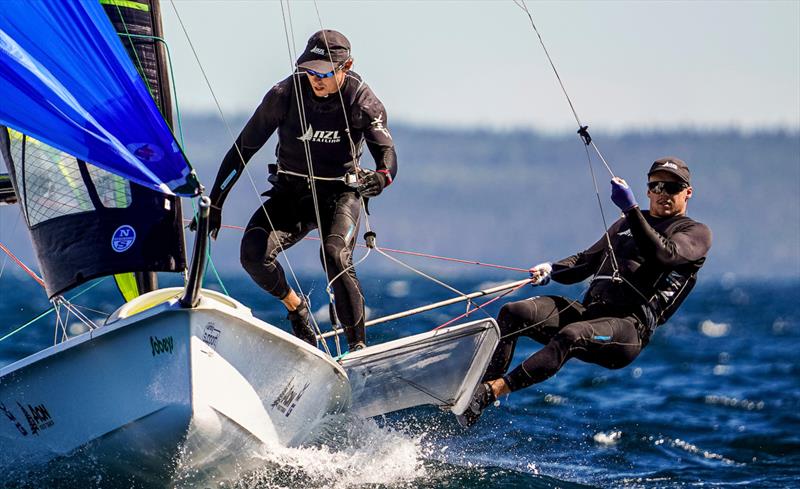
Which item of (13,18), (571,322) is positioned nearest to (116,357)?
(13,18)

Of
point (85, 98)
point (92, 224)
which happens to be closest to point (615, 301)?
point (92, 224)

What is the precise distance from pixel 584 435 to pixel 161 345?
3.90 meters

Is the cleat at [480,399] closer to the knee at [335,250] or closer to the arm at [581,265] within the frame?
the arm at [581,265]

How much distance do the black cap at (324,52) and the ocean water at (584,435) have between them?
1768 mm

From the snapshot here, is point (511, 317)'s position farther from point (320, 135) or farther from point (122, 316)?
point (122, 316)

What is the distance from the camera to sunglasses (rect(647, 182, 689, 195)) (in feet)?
19.9

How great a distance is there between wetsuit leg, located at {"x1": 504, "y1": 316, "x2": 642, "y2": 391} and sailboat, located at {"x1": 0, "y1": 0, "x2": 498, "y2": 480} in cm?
30

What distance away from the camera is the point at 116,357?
16.8 feet

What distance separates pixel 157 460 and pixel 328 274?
1.31 m

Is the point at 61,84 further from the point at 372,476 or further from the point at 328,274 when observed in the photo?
the point at 372,476

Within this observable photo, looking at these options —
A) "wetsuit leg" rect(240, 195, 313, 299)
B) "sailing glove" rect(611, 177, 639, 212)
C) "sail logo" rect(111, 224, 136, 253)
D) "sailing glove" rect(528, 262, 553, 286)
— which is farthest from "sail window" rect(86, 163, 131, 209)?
"sailing glove" rect(611, 177, 639, 212)

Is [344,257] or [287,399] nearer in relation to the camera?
[287,399]

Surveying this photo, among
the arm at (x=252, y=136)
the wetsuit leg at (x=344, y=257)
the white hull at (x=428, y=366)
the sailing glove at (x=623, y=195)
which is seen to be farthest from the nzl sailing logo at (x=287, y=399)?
the sailing glove at (x=623, y=195)

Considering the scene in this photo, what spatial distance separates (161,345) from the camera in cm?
505
